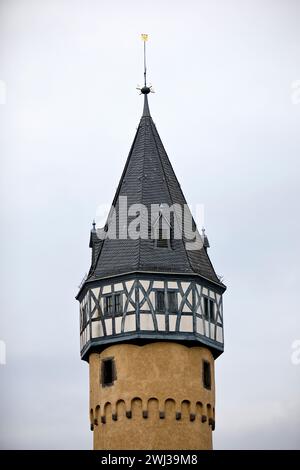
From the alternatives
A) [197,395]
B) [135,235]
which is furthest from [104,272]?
[197,395]

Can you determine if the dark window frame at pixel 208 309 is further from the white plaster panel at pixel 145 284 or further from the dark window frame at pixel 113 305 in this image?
the dark window frame at pixel 113 305

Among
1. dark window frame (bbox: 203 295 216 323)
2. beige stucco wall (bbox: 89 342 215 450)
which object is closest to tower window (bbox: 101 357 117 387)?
beige stucco wall (bbox: 89 342 215 450)

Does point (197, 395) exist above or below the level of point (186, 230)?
below

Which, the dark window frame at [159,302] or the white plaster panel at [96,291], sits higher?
the white plaster panel at [96,291]

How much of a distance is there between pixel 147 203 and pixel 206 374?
845 cm

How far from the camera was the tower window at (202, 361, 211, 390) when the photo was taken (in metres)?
77.2

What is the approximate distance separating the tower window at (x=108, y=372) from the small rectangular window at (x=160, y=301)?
10.1 feet

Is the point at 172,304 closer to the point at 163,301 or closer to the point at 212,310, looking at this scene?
the point at 163,301

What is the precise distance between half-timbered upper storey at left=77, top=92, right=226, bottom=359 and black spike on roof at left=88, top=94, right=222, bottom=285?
4 centimetres

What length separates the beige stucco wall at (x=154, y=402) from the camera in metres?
75.2

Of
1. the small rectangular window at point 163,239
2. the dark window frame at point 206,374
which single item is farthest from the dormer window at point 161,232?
the dark window frame at point 206,374
